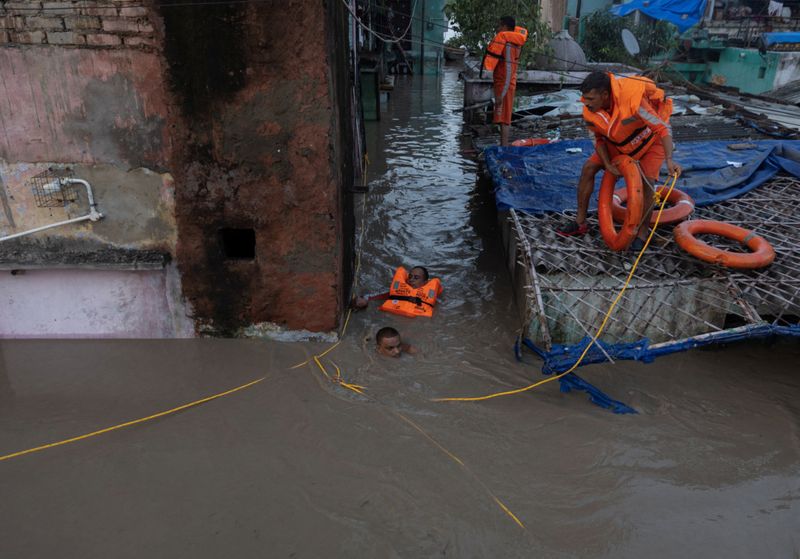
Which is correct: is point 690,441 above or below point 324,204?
below

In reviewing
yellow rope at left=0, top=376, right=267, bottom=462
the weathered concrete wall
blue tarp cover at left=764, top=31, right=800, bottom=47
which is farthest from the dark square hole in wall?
blue tarp cover at left=764, top=31, right=800, bottom=47

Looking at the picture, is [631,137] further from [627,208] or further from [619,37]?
[619,37]

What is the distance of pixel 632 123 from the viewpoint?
494cm

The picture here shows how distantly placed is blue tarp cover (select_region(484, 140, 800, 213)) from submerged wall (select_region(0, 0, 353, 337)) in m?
2.73

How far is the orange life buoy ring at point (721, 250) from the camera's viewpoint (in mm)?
4887

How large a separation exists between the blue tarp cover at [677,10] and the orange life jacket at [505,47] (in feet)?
45.0

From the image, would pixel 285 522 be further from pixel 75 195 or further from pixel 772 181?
pixel 772 181

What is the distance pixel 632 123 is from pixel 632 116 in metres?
0.07

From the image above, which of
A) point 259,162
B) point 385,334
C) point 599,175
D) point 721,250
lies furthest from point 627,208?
point 259,162

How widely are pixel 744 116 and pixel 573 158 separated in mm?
4625

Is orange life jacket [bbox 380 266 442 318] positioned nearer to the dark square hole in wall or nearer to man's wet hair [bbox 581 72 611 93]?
the dark square hole in wall

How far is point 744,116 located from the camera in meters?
10.4

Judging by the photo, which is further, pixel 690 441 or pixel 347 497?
pixel 690 441

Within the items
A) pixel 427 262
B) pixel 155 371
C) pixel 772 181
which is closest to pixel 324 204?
pixel 155 371
